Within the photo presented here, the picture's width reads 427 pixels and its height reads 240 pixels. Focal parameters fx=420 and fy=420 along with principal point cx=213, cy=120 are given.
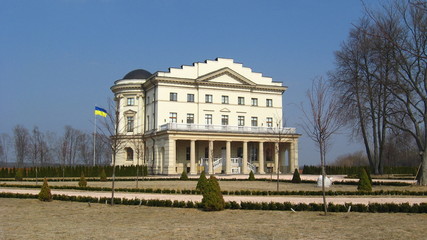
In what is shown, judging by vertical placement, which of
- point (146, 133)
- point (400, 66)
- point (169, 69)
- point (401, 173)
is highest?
point (169, 69)

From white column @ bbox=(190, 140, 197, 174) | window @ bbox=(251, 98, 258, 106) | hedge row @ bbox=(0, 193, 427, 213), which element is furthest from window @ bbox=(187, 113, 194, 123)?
hedge row @ bbox=(0, 193, 427, 213)

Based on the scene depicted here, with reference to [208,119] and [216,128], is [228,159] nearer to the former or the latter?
[216,128]

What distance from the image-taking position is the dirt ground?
10.8 m

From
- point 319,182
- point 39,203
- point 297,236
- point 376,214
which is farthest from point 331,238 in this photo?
point 319,182

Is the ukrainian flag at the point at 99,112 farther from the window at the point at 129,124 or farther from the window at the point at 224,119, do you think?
the window at the point at 224,119

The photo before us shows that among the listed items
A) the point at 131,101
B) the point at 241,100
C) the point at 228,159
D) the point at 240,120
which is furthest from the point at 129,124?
the point at 228,159

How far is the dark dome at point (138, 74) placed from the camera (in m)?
62.2

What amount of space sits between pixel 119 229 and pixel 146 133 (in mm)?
47480

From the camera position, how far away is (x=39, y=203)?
64.4 ft

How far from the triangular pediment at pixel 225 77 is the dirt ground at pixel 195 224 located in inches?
1592

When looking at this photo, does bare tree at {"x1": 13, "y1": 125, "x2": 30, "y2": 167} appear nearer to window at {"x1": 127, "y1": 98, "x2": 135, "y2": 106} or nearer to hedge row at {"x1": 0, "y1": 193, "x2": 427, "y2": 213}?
window at {"x1": 127, "y1": 98, "x2": 135, "y2": 106}

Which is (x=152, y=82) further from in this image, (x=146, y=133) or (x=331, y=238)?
(x=331, y=238)

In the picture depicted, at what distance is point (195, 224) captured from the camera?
1282cm

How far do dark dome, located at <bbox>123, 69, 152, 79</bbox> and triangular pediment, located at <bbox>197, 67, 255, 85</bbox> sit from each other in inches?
419
